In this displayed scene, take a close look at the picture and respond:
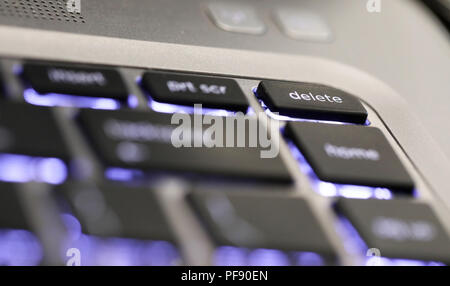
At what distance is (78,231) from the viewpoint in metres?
0.18

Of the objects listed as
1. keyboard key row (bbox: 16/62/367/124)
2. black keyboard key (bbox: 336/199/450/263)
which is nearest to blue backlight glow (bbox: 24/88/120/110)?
keyboard key row (bbox: 16/62/367/124)

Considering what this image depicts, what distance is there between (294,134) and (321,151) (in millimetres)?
14

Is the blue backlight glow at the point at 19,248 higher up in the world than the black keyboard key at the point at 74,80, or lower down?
lower down

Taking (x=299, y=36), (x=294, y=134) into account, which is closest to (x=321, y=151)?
(x=294, y=134)

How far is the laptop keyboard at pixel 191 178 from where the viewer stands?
0.18 metres

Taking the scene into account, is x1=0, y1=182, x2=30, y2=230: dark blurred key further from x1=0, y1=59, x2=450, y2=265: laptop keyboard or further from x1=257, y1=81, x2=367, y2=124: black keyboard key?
x1=257, y1=81, x2=367, y2=124: black keyboard key

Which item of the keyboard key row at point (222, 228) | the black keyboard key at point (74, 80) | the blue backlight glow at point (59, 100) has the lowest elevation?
the keyboard key row at point (222, 228)

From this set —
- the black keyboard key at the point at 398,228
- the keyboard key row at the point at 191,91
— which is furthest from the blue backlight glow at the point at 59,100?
the black keyboard key at the point at 398,228

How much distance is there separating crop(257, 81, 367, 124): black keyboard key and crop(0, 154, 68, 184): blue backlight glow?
10 centimetres

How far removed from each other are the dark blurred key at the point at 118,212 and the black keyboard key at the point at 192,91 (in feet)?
0.19

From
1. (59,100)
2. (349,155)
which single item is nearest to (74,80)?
(59,100)

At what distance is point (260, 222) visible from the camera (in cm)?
20

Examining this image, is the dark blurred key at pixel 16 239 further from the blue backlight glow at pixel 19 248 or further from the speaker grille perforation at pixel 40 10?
the speaker grille perforation at pixel 40 10

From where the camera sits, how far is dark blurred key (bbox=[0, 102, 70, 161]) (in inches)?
7.4
